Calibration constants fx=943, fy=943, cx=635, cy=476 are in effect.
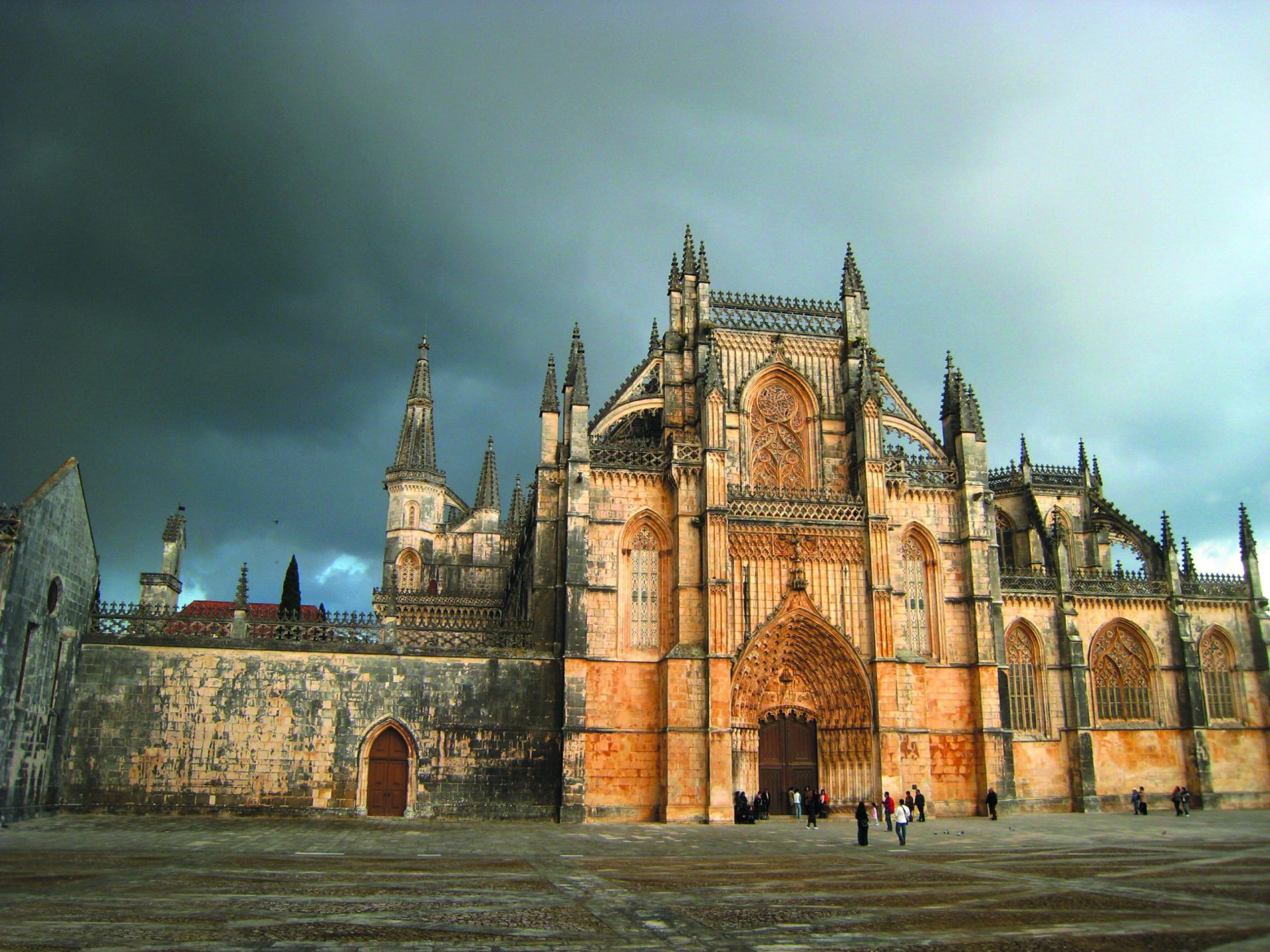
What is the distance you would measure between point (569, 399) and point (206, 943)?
2514cm

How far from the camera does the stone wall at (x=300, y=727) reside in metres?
28.3

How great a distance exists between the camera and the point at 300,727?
97.1 ft

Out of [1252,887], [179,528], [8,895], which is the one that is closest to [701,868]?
[1252,887]

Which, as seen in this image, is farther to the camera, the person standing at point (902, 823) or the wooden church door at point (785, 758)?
the wooden church door at point (785, 758)

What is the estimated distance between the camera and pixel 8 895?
13781mm

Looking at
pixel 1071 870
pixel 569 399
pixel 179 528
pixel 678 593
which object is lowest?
pixel 1071 870

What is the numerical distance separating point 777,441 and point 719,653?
9.61 m

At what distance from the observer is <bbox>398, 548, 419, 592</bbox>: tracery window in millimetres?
55938

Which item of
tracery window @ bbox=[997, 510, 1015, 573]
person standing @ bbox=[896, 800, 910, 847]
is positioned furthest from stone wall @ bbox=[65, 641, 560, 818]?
tracery window @ bbox=[997, 510, 1015, 573]

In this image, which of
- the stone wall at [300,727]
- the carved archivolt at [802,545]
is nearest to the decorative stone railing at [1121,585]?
the carved archivolt at [802,545]

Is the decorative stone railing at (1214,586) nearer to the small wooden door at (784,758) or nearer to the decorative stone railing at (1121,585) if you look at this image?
the decorative stone railing at (1121,585)

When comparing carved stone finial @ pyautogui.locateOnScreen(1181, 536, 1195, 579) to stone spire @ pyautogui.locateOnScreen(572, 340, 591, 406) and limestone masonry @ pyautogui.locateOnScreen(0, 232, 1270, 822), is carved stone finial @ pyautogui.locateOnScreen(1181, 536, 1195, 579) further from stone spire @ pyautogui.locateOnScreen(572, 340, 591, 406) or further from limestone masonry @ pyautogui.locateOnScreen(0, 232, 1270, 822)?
stone spire @ pyautogui.locateOnScreen(572, 340, 591, 406)

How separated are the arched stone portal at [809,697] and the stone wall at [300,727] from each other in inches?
264

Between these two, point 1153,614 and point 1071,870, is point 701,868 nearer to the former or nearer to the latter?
point 1071,870
